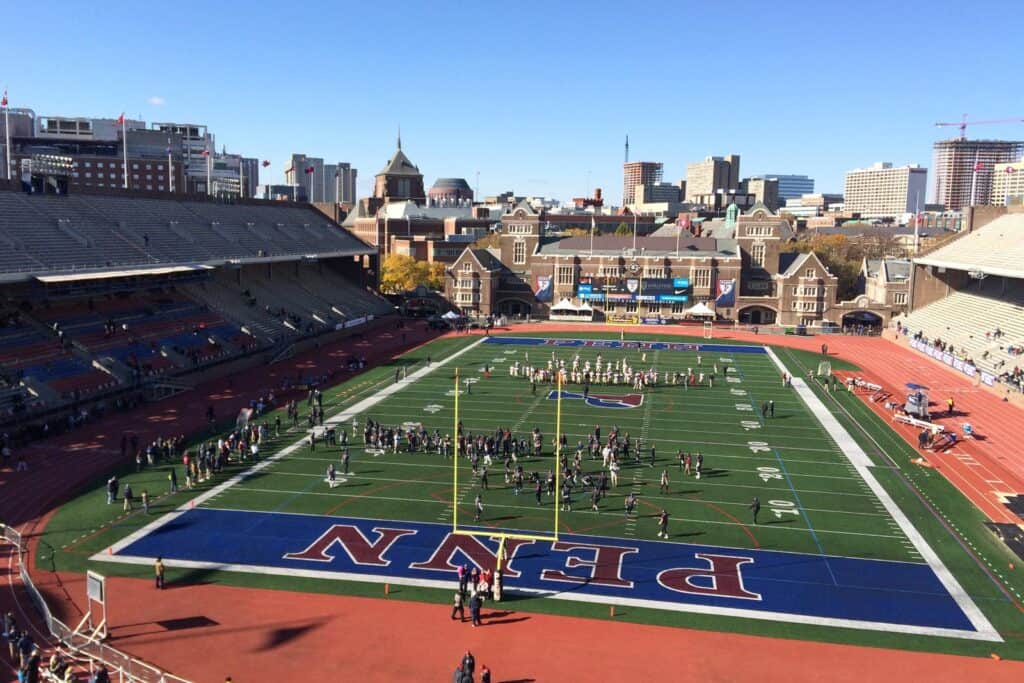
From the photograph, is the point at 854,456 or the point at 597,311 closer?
the point at 854,456

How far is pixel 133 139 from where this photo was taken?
135875mm

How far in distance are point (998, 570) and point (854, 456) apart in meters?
11.1

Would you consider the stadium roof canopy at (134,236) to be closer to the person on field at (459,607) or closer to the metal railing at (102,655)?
the metal railing at (102,655)

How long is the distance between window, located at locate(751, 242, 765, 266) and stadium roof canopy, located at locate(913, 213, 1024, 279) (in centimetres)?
1471

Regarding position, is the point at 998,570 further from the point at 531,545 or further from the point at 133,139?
the point at 133,139

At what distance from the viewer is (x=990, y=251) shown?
63.9m

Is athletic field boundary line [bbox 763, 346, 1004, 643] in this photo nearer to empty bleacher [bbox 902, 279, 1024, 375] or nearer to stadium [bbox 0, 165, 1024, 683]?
stadium [bbox 0, 165, 1024, 683]

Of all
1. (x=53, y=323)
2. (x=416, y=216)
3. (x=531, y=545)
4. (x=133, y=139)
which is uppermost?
(x=133, y=139)

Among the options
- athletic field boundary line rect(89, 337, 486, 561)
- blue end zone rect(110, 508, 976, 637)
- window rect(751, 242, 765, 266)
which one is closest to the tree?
window rect(751, 242, 765, 266)

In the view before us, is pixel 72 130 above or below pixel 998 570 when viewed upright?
above

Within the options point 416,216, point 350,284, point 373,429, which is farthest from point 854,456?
point 416,216

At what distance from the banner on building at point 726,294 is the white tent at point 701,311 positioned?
6.74 ft

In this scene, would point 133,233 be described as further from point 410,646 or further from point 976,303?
point 976,303

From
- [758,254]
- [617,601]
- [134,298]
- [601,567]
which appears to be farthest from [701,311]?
[617,601]
